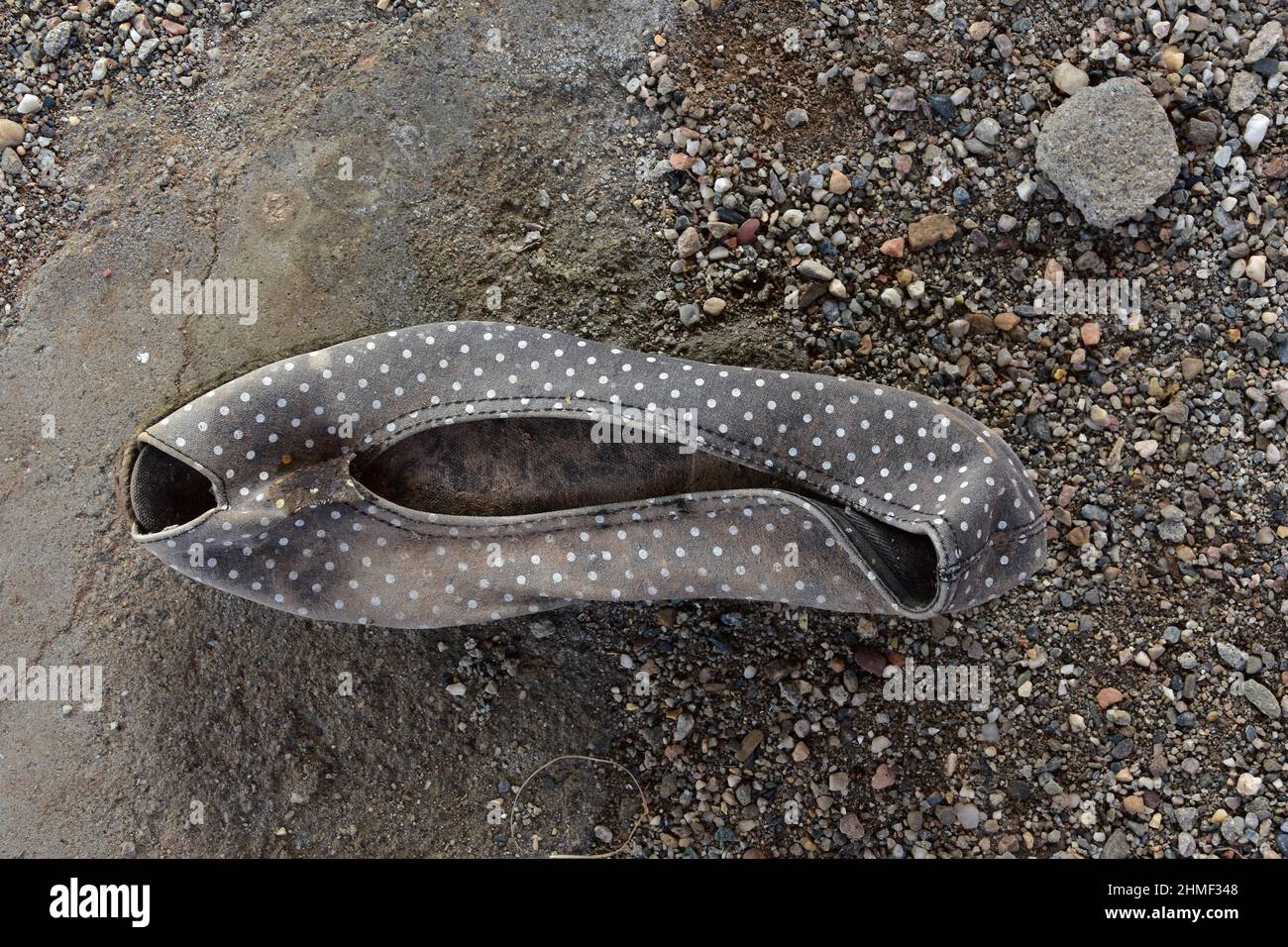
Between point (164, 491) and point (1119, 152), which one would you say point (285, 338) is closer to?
point (164, 491)

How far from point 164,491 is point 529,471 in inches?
31.3

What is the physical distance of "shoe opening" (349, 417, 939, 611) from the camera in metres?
1.99

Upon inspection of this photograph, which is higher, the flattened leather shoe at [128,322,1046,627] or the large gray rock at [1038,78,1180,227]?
the large gray rock at [1038,78,1180,227]

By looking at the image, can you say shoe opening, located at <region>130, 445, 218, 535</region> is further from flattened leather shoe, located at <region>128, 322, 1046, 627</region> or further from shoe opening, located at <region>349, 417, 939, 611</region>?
shoe opening, located at <region>349, 417, 939, 611</region>

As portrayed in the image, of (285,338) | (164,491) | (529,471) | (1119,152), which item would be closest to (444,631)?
(529,471)

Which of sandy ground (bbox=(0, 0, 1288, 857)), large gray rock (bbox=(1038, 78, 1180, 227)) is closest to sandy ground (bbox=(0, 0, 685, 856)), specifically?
sandy ground (bbox=(0, 0, 1288, 857))

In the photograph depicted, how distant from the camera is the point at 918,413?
1937mm

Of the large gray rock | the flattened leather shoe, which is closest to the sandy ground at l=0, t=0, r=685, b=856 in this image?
the flattened leather shoe

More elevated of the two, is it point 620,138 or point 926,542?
point 620,138

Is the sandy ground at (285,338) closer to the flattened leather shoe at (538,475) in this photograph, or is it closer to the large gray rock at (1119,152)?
the flattened leather shoe at (538,475)

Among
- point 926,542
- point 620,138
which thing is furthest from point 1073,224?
point 620,138

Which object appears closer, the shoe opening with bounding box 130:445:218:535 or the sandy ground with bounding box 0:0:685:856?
the shoe opening with bounding box 130:445:218:535

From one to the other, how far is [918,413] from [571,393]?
0.76 metres

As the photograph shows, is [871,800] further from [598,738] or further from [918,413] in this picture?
[918,413]
